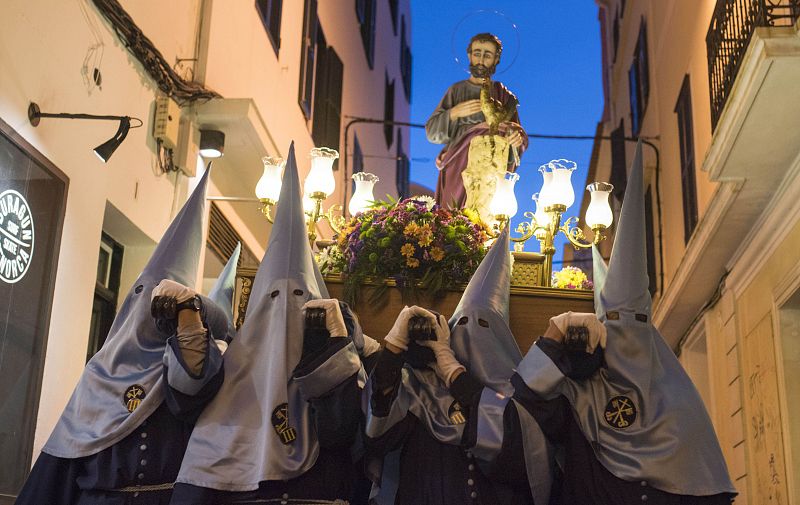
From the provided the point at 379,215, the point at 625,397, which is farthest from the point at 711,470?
the point at 379,215

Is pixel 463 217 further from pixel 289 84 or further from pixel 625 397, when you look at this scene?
pixel 289 84

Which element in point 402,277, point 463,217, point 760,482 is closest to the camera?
point 402,277

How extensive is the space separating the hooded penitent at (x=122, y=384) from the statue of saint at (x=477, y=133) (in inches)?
104

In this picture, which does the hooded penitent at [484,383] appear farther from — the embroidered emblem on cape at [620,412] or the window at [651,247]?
the window at [651,247]

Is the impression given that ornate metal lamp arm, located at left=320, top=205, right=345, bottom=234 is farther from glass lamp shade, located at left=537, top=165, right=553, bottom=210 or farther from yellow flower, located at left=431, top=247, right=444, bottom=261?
glass lamp shade, located at left=537, top=165, right=553, bottom=210

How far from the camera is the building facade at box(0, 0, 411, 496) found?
585 centimetres

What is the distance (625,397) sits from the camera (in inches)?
175

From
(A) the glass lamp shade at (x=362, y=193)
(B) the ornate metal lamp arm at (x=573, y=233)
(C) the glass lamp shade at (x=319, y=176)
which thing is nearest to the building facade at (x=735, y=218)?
(B) the ornate metal lamp arm at (x=573, y=233)

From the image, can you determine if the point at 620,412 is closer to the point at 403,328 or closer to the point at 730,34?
the point at 403,328

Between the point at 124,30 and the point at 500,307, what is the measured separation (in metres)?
3.66

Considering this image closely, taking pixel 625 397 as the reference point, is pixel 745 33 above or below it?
above

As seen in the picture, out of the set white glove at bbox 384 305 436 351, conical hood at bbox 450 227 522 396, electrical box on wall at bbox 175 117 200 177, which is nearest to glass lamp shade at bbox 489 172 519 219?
conical hood at bbox 450 227 522 396

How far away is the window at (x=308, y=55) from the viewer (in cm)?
1293

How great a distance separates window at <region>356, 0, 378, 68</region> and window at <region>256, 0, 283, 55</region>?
5.18 meters
